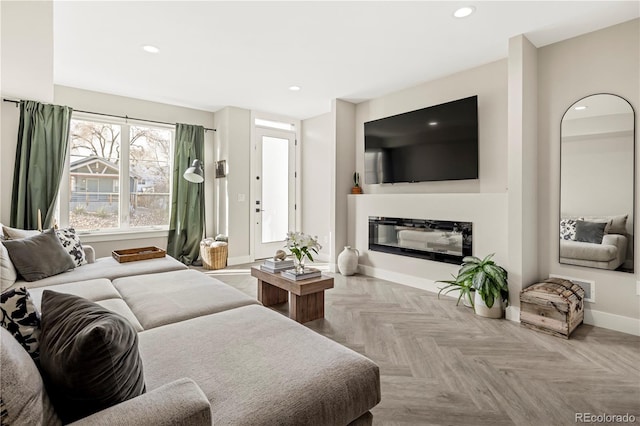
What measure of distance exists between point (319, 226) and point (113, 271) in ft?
11.2

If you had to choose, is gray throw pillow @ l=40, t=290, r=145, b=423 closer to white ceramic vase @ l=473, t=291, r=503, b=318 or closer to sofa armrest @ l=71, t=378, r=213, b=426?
sofa armrest @ l=71, t=378, r=213, b=426

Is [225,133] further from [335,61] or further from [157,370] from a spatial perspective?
[157,370]

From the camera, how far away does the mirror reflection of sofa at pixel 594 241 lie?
8.73 ft

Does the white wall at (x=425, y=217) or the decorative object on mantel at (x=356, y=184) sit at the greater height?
the decorative object on mantel at (x=356, y=184)

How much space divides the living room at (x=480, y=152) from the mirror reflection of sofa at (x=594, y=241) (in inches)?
3.3

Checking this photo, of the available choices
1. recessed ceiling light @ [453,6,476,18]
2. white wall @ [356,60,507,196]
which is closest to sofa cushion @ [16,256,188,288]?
white wall @ [356,60,507,196]

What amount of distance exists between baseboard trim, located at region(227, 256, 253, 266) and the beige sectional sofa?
3132 millimetres

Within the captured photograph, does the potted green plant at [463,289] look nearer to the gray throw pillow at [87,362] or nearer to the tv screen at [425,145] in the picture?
the tv screen at [425,145]

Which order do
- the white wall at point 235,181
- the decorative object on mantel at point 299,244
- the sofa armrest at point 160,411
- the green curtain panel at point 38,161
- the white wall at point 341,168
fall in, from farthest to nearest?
the white wall at point 235,181 → the white wall at point 341,168 → the green curtain panel at point 38,161 → the decorative object on mantel at point 299,244 → the sofa armrest at point 160,411

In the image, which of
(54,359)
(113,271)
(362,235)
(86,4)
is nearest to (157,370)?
(54,359)

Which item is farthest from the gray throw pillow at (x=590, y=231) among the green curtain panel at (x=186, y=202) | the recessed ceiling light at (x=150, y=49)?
the green curtain panel at (x=186, y=202)

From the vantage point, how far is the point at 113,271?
2.78 metres

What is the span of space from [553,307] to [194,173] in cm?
449


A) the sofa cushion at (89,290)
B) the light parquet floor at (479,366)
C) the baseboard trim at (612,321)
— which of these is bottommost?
the light parquet floor at (479,366)
